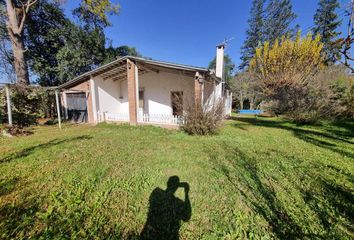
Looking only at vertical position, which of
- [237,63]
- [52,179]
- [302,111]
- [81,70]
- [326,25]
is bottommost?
[52,179]

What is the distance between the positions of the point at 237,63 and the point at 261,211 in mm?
35908

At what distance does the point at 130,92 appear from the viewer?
8.90 m

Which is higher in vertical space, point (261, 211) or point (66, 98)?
point (66, 98)

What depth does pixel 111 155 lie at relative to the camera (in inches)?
176

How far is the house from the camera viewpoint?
903 centimetres

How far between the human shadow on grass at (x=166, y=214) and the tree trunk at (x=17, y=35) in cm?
1386

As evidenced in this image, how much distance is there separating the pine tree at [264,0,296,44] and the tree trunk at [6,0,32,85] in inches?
1254

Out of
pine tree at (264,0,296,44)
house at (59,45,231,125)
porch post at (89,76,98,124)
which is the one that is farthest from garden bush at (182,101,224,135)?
pine tree at (264,0,296,44)

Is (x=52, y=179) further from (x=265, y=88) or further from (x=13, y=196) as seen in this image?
(x=265, y=88)

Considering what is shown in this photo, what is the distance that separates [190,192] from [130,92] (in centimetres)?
748

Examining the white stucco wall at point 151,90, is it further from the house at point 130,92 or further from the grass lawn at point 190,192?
the grass lawn at point 190,192

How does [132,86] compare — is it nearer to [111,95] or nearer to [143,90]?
[143,90]

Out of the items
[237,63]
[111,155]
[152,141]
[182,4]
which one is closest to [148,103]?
[152,141]

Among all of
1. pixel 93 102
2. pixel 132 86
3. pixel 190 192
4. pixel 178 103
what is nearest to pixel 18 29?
pixel 93 102
